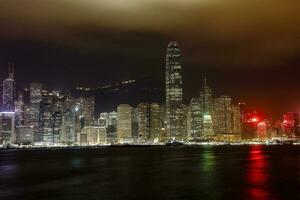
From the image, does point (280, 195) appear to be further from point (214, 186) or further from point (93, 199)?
point (93, 199)

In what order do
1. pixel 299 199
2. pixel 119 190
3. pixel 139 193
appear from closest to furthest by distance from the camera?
pixel 299 199 < pixel 139 193 < pixel 119 190

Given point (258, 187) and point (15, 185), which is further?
point (15, 185)

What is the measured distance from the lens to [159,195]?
1954 inches

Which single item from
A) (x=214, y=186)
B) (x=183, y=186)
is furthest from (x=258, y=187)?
(x=183, y=186)

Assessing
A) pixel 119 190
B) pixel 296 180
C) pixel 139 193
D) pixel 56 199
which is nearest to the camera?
pixel 56 199

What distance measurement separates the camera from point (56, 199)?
47625 mm

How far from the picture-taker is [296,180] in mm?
62688

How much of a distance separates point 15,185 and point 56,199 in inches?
695

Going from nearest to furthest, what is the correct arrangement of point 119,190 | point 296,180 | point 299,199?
1. point 299,199
2. point 119,190
3. point 296,180

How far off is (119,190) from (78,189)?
5256mm

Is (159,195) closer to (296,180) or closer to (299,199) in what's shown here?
(299,199)

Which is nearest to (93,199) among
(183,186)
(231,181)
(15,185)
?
(183,186)

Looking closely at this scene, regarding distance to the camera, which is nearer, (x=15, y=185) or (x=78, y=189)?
(x=78, y=189)

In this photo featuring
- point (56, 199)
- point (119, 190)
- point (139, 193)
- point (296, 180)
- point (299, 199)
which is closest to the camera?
point (299, 199)
